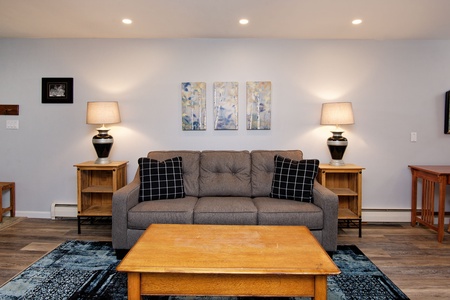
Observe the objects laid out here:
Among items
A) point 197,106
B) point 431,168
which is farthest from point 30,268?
point 431,168

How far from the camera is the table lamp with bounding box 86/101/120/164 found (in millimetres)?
3547

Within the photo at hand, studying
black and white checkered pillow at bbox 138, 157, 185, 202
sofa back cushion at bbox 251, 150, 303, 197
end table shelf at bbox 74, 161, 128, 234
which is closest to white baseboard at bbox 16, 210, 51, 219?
end table shelf at bbox 74, 161, 128, 234

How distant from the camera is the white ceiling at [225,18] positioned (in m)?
2.84

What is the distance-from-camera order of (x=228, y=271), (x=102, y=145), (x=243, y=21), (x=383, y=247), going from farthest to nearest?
(x=102, y=145) < (x=243, y=21) < (x=383, y=247) < (x=228, y=271)

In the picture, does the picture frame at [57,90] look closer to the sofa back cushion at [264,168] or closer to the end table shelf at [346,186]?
the sofa back cushion at [264,168]

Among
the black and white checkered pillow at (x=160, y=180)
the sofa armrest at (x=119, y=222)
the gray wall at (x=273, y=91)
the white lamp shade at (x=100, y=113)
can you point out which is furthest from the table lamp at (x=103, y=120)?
the sofa armrest at (x=119, y=222)

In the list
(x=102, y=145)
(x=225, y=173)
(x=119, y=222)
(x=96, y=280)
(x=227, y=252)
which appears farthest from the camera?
(x=102, y=145)

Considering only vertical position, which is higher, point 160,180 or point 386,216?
point 160,180

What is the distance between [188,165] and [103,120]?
1070 mm

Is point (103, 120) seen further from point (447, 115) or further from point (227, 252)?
point (447, 115)

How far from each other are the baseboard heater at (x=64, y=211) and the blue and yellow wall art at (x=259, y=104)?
7.92 feet

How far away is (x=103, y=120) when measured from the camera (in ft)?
11.6

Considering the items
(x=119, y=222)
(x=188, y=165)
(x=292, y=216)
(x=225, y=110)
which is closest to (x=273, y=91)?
(x=225, y=110)

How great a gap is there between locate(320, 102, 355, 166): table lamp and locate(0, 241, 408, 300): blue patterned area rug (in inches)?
44.3
